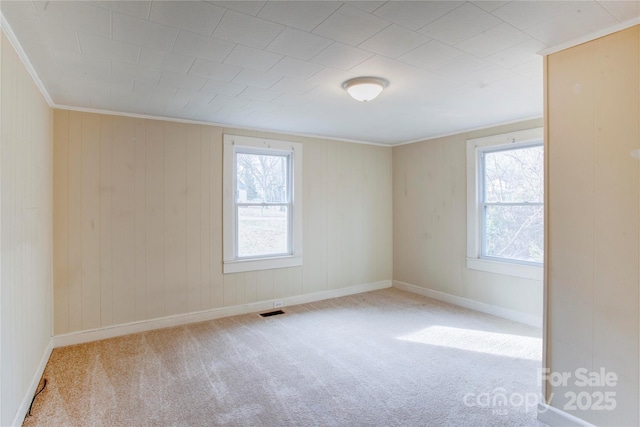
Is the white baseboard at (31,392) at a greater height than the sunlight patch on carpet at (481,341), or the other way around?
the white baseboard at (31,392)

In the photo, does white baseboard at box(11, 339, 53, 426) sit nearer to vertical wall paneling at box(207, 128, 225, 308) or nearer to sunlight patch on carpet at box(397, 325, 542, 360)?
vertical wall paneling at box(207, 128, 225, 308)

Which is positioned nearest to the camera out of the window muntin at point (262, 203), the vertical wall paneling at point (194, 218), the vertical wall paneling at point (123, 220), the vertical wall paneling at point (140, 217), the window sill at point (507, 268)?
the vertical wall paneling at point (123, 220)

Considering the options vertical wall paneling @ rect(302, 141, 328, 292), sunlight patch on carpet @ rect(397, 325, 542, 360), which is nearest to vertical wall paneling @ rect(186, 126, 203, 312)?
vertical wall paneling @ rect(302, 141, 328, 292)

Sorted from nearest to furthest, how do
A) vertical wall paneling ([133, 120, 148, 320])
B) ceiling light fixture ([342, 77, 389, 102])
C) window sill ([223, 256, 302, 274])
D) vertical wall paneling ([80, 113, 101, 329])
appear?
ceiling light fixture ([342, 77, 389, 102]) → vertical wall paneling ([80, 113, 101, 329]) → vertical wall paneling ([133, 120, 148, 320]) → window sill ([223, 256, 302, 274])

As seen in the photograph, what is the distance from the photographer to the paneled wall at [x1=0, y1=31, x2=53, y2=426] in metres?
1.87

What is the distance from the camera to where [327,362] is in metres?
2.98

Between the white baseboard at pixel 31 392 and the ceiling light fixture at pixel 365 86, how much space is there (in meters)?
3.13

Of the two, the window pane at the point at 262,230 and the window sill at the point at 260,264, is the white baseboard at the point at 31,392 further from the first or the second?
the window pane at the point at 262,230

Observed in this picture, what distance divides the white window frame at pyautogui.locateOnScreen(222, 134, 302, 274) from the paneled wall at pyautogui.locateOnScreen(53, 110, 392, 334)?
83 mm

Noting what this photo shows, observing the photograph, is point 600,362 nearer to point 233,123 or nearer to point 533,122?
point 533,122

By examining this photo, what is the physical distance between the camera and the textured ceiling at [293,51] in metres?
1.73

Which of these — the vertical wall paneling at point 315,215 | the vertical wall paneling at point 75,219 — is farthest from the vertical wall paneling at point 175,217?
the vertical wall paneling at point 315,215

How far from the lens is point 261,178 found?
450 cm

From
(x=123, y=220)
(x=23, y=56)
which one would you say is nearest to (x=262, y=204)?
(x=123, y=220)
